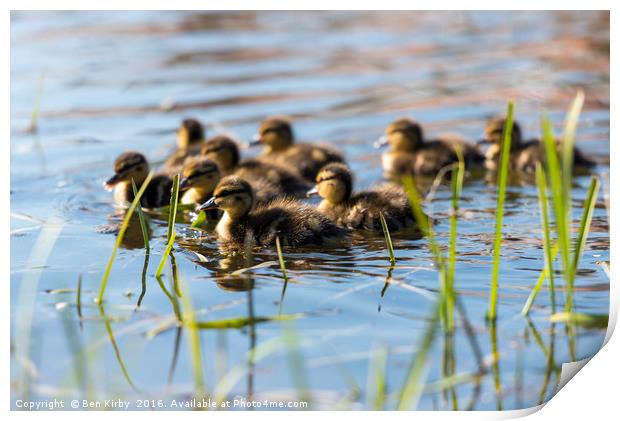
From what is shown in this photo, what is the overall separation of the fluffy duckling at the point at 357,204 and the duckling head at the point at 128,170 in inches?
38.6

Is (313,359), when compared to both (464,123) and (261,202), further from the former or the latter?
(464,123)

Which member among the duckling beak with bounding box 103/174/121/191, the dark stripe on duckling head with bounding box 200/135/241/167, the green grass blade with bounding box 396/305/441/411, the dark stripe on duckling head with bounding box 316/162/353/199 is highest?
the dark stripe on duckling head with bounding box 200/135/241/167

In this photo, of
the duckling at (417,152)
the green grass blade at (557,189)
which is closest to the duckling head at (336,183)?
the duckling at (417,152)

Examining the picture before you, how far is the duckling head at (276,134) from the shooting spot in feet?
19.9

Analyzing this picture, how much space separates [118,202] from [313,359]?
2.45 metres

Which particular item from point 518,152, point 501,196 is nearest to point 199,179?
point 518,152

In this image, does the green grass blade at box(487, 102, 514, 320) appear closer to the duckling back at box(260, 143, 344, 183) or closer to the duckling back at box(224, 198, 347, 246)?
the duckling back at box(224, 198, 347, 246)

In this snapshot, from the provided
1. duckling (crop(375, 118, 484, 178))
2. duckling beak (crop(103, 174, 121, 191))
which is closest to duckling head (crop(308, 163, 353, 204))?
duckling beak (crop(103, 174, 121, 191))

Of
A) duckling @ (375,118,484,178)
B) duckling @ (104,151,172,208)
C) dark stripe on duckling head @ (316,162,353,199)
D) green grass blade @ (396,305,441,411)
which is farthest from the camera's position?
duckling @ (375,118,484,178)

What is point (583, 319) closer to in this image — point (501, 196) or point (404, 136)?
point (501, 196)

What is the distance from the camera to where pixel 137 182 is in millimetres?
5199

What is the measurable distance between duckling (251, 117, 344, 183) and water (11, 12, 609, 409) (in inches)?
Result: 11.6

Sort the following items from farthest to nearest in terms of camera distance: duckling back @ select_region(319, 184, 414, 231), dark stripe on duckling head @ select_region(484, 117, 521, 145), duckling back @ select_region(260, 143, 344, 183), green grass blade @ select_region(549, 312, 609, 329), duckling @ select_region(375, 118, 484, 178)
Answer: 1. dark stripe on duckling head @ select_region(484, 117, 521, 145)
2. duckling @ select_region(375, 118, 484, 178)
3. duckling back @ select_region(260, 143, 344, 183)
4. duckling back @ select_region(319, 184, 414, 231)
5. green grass blade @ select_region(549, 312, 609, 329)

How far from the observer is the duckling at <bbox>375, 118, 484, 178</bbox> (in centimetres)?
586
